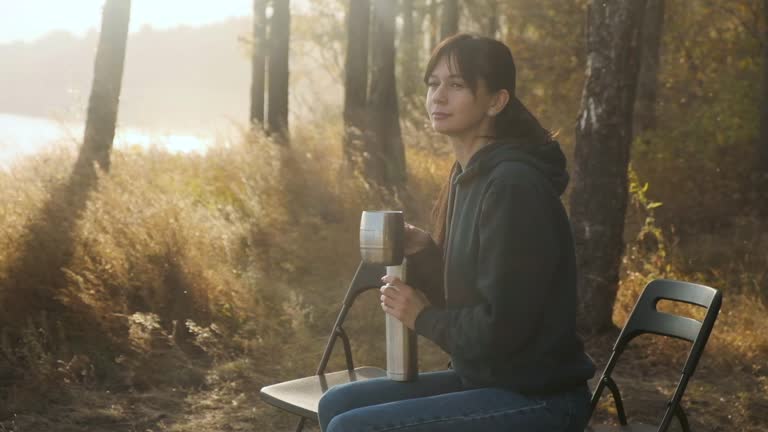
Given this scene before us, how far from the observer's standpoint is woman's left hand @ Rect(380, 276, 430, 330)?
264 centimetres

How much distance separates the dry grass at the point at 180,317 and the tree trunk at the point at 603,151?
1.36ft

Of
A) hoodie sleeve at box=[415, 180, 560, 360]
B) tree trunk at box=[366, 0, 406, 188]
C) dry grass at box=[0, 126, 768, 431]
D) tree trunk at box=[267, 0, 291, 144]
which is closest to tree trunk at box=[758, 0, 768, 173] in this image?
dry grass at box=[0, 126, 768, 431]

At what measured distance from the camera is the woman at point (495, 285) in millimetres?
2459

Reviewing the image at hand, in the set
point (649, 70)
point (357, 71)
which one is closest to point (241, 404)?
point (357, 71)

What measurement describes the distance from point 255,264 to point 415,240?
531 cm

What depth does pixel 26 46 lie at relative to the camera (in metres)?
89.8

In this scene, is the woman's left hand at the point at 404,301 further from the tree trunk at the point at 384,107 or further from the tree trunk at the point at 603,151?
the tree trunk at the point at 384,107

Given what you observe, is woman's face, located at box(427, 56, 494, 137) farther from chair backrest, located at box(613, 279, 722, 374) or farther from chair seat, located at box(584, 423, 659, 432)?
chair seat, located at box(584, 423, 659, 432)

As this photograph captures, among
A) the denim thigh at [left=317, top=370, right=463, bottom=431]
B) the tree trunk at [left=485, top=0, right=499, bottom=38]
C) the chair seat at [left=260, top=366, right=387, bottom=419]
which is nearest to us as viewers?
the denim thigh at [left=317, top=370, right=463, bottom=431]

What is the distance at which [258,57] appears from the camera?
19.6 metres

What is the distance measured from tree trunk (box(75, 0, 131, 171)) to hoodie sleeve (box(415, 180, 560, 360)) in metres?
A: 8.00

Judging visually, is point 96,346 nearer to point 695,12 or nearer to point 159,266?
point 159,266

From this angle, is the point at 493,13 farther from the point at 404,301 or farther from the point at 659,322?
the point at 404,301

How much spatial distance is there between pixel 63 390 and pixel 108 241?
4.72 feet
